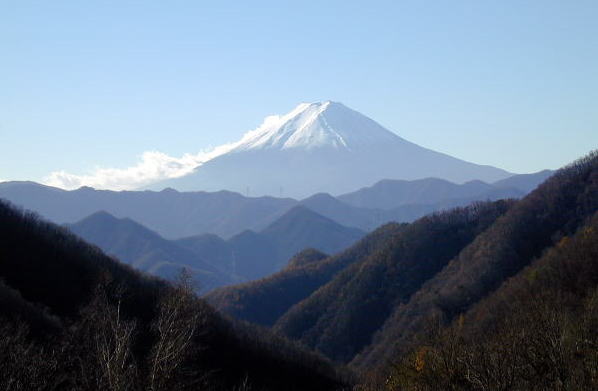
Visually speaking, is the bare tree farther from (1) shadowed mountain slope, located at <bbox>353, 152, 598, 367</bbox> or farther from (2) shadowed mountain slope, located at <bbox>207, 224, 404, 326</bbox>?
(2) shadowed mountain slope, located at <bbox>207, 224, 404, 326</bbox>

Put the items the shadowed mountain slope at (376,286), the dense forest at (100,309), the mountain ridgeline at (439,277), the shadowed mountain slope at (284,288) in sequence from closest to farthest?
1. the dense forest at (100,309)
2. the mountain ridgeline at (439,277)
3. the shadowed mountain slope at (376,286)
4. the shadowed mountain slope at (284,288)

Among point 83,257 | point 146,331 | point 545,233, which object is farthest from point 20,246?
point 545,233

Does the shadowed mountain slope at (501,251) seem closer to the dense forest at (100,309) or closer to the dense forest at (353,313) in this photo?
the dense forest at (353,313)

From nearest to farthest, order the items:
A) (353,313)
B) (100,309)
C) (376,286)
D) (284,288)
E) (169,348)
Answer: (169,348) < (100,309) < (353,313) < (376,286) < (284,288)

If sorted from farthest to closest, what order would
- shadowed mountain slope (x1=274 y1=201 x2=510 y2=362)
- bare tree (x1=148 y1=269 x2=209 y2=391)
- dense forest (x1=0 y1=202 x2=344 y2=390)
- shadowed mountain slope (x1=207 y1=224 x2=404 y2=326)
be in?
shadowed mountain slope (x1=207 y1=224 x2=404 y2=326) < shadowed mountain slope (x1=274 y1=201 x2=510 y2=362) < dense forest (x1=0 y1=202 x2=344 y2=390) < bare tree (x1=148 y1=269 x2=209 y2=391)

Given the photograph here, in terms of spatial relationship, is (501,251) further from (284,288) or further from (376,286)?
(284,288)

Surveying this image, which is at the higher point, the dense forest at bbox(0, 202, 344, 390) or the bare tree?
the bare tree

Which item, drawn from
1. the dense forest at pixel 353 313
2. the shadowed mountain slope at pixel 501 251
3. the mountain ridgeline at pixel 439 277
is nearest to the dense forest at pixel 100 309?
the dense forest at pixel 353 313

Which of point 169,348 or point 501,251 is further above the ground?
point 169,348

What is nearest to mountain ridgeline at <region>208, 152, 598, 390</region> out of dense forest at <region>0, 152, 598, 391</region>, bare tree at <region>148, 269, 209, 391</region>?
dense forest at <region>0, 152, 598, 391</region>

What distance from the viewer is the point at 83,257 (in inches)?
2739

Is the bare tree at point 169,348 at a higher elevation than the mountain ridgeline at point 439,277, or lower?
higher

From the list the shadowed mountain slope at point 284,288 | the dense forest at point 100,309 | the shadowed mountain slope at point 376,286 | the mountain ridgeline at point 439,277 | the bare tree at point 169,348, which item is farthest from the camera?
the shadowed mountain slope at point 284,288

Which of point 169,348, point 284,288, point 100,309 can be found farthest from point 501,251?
point 169,348
